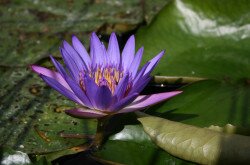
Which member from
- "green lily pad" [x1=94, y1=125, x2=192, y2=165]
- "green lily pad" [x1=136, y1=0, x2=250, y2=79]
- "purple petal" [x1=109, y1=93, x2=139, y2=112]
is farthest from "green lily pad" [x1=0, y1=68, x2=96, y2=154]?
"green lily pad" [x1=136, y1=0, x2=250, y2=79]

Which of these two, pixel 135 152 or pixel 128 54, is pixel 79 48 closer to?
pixel 128 54

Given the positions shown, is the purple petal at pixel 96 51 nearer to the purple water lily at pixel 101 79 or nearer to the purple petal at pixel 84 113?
the purple water lily at pixel 101 79

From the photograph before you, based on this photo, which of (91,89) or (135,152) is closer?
(91,89)

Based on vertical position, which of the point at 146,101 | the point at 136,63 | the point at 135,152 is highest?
the point at 136,63

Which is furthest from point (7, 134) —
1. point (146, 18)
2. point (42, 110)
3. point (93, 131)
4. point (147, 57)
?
point (146, 18)

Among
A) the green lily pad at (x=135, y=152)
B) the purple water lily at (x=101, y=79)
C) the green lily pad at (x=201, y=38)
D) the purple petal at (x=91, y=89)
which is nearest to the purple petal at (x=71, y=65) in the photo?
the purple water lily at (x=101, y=79)

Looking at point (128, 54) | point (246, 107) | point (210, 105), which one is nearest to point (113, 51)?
point (128, 54)
